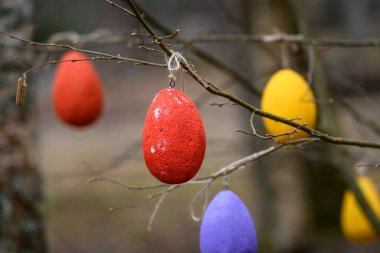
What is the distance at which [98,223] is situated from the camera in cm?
775

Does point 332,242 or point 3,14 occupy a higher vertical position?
point 3,14

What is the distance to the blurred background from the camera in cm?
309

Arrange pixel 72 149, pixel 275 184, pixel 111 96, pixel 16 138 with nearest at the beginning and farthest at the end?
1. pixel 16 138
2. pixel 275 184
3. pixel 72 149
4. pixel 111 96

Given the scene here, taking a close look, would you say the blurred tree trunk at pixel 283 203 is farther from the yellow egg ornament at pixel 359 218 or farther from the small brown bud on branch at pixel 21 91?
the small brown bud on branch at pixel 21 91

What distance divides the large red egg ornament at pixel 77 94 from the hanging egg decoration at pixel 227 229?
4.11 feet

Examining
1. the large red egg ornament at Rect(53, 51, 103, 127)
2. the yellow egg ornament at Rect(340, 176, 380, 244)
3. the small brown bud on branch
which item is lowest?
the yellow egg ornament at Rect(340, 176, 380, 244)

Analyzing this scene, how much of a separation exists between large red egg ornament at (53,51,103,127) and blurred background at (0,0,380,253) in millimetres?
131

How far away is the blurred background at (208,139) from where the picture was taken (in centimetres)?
309

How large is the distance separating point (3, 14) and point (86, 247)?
4.06 meters

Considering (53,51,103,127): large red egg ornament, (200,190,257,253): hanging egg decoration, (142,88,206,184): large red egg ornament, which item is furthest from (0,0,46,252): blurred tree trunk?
(142,88,206,184): large red egg ornament

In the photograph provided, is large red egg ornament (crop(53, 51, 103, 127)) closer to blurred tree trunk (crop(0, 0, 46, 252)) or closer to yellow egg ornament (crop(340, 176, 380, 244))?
blurred tree trunk (crop(0, 0, 46, 252))

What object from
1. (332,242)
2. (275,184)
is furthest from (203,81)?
(332,242)

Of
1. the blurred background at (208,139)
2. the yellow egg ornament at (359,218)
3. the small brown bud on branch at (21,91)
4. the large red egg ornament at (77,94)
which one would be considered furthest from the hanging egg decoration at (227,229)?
the yellow egg ornament at (359,218)

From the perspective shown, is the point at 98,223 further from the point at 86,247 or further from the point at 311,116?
the point at 311,116
